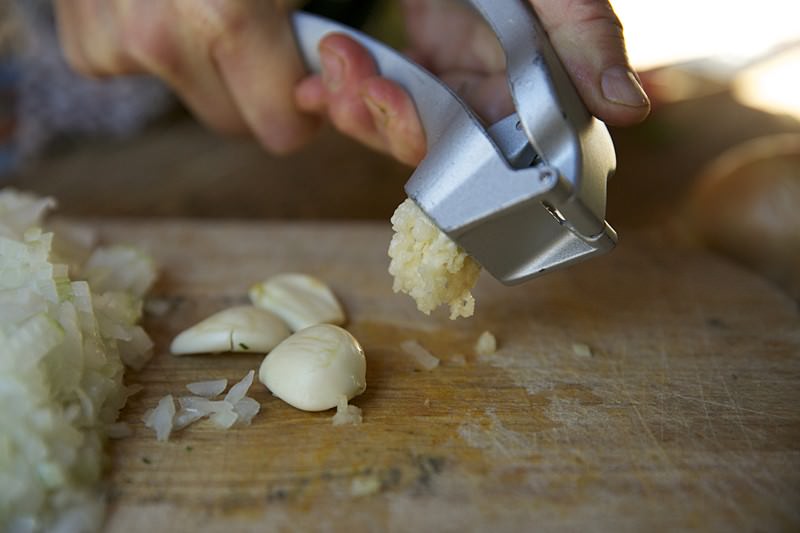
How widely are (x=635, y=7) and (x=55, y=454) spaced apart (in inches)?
118

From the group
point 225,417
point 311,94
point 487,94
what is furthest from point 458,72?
point 225,417

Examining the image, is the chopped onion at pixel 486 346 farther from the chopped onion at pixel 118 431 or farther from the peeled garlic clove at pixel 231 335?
the chopped onion at pixel 118 431

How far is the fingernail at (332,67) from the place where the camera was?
158 cm

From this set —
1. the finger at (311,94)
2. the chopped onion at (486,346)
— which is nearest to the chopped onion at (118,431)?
the chopped onion at (486,346)

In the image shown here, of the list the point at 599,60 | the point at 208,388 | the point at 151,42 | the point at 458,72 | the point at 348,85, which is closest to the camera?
the point at 599,60

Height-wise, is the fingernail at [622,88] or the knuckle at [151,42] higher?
the fingernail at [622,88]

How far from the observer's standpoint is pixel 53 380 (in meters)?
1.13

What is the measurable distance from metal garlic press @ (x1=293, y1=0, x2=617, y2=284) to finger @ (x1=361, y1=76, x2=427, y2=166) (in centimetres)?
15

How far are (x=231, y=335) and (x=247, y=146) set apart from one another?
1.57m

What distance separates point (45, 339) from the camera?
113cm

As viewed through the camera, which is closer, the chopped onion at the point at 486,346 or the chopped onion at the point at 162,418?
the chopped onion at the point at 162,418

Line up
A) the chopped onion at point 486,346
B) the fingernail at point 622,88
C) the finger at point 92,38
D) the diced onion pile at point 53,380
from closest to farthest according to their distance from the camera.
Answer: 1. the diced onion pile at point 53,380
2. the fingernail at point 622,88
3. the chopped onion at point 486,346
4. the finger at point 92,38

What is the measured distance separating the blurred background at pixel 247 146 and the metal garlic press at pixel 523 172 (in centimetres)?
104

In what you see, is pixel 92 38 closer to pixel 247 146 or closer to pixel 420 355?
pixel 247 146
